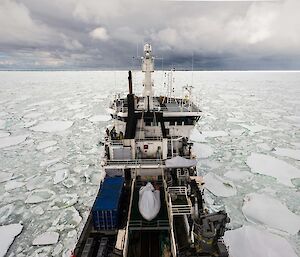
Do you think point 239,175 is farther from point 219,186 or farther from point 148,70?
point 148,70

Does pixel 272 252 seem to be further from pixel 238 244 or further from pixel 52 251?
pixel 52 251

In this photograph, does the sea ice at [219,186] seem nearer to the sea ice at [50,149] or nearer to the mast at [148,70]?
the mast at [148,70]

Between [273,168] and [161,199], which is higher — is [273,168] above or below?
below

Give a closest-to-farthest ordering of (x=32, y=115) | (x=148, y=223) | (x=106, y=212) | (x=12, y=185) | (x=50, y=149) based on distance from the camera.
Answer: (x=148, y=223)
(x=106, y=212)
(x=12, y=185)
(x=50, y=149)
(x=32, y=115)

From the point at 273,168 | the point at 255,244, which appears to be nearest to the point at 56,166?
the point at 255,244

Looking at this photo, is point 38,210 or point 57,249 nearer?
point 57,249

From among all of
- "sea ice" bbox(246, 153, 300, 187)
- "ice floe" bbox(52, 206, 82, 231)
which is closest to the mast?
"ice floe" bbox(52, 206, 82, 231)
